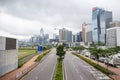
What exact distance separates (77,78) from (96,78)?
3.36 metres

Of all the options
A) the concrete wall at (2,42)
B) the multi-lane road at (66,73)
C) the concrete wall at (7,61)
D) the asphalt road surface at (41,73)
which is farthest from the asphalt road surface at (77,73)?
the concrete wall at (2,42)

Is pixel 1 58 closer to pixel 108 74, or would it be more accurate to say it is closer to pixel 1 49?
pixel 1 49

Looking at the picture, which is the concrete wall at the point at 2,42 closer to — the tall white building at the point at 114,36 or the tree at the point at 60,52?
the tree at the point at 60,52

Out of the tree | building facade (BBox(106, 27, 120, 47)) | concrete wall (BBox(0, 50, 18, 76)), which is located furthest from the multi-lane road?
building facade (BBox(106, 27, 120, 47))

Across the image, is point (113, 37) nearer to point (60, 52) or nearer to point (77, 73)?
point (60, 52)

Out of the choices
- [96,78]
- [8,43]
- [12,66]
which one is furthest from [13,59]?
[96,78]

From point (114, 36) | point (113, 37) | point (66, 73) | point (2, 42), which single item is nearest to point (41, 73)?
point (66, 73)

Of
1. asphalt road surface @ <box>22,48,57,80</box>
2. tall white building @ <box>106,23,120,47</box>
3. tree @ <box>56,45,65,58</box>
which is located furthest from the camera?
tall white building @ <box>106,23,120,47</box>

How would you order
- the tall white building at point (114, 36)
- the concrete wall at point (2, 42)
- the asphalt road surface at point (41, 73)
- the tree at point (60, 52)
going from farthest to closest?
the tall white building at point (114, 36) < the tree at point (60, 52) < the concrete wall at point (2, 42) < the asphalt road surface at point (41, 73)

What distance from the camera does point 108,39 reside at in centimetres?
17538

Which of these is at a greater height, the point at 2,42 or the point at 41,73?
the point at 2,42

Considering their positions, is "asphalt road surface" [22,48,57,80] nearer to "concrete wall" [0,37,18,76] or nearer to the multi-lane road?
the multi-lane road

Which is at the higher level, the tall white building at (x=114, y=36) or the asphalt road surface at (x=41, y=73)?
the tall white building at (x=114, y=36)

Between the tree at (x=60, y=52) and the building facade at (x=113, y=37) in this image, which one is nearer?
the tree at (x=60, y=52)
